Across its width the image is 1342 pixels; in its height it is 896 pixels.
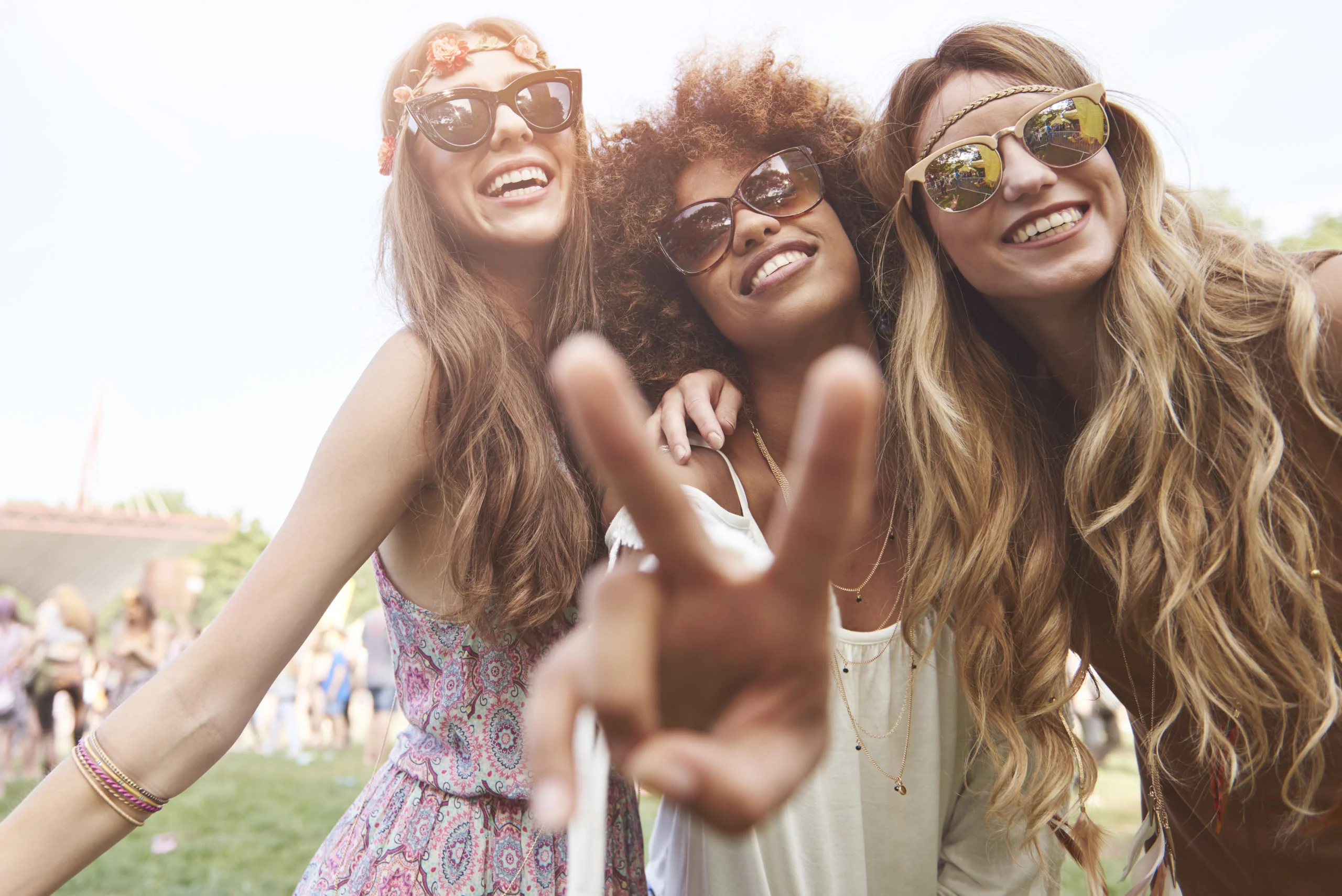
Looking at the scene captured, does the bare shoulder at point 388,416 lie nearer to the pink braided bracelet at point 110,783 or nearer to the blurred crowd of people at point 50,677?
the pink braided bracelet at point 110,783

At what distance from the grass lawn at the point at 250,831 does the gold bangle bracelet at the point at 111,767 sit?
15.9ft

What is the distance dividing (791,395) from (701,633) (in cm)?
160

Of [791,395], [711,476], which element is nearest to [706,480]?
[711,476]

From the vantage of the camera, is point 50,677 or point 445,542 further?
point 50,677

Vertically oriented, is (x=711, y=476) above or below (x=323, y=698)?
above

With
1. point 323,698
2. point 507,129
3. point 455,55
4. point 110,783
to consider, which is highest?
point 455,55

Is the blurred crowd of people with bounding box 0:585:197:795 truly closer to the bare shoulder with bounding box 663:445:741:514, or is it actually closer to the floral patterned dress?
the floral patterned dress

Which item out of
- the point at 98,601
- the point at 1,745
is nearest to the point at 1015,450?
the point at 1,745

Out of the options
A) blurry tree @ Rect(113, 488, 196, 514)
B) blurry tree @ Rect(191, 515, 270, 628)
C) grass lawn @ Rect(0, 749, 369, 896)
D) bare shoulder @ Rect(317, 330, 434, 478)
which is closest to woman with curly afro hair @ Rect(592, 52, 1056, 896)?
bare shoulder @ Rect(317, 330, 434, 478)

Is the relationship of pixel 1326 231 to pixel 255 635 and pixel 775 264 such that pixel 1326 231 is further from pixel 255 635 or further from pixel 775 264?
pixel 255 635

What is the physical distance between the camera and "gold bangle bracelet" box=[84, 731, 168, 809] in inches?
66.5

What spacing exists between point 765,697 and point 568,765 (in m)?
0.20

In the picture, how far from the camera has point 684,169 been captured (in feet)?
7.95

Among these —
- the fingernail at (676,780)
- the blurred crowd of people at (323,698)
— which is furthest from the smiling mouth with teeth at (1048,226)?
the blurred crowd of people at (323,698)
